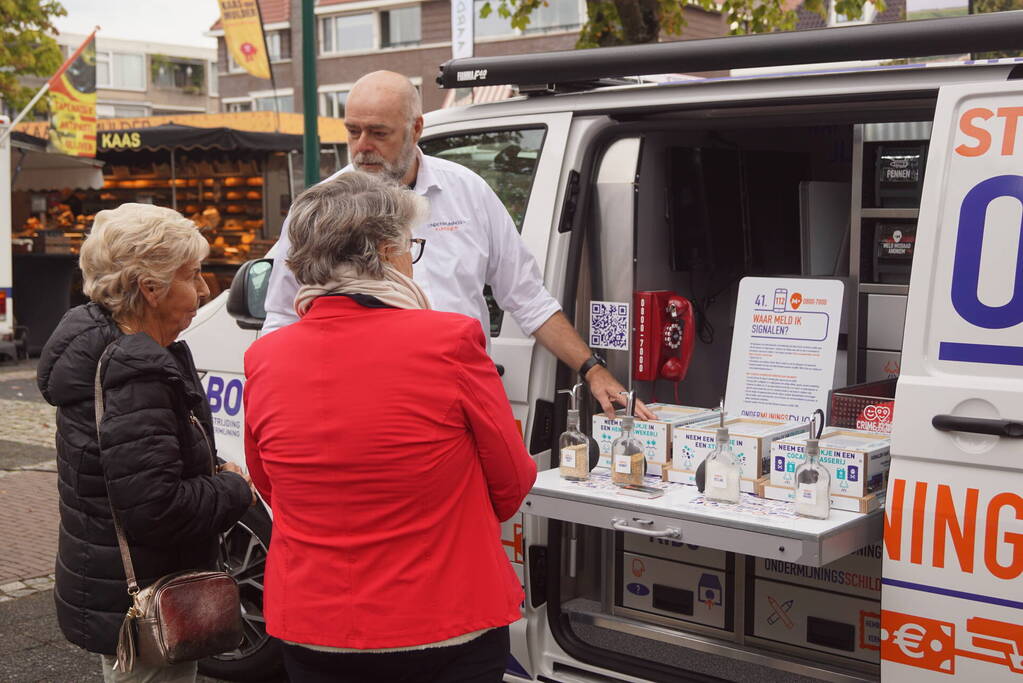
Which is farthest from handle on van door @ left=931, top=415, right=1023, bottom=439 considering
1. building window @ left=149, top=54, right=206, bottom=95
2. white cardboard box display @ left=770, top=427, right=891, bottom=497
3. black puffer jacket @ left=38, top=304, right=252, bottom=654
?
building window @ left=149, top=54, right=206, bottom=95

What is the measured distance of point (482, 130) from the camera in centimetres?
387

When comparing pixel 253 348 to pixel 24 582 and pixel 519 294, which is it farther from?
pixel 24 582

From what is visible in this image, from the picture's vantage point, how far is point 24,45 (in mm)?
19281

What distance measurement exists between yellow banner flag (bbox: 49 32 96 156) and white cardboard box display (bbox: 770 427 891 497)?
14139 mm

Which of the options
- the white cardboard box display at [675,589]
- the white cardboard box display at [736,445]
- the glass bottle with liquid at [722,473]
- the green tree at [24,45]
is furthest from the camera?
the green tree at [24,45]

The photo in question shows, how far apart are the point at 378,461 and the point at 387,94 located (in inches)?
71.2

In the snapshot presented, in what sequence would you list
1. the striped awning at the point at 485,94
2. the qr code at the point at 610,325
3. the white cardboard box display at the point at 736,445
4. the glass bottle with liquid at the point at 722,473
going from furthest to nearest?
the striped awning at the point at 485,94
the qr code at the point at 610,325
the white cardboard box display at the point at 736,445
the glass bottle with liquid at the point at 722,473

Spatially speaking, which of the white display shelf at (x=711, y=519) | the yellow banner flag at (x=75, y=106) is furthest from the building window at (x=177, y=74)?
the white display shelf at (x=711, y=519)

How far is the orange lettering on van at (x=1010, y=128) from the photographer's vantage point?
2.65 meters

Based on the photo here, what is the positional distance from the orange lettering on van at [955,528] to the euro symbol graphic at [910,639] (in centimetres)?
17

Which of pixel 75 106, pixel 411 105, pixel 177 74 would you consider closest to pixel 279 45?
pixel 177 74

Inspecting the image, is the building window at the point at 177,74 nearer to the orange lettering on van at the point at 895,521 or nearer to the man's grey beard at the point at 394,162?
the man's grey beard at the point at 394,162

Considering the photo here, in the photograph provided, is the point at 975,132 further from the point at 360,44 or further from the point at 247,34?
→ the point at 360,44

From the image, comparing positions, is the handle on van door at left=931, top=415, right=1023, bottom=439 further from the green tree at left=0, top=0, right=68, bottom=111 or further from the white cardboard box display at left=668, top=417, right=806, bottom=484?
the green tree at left=0, top=0, right=68, bottom=111
